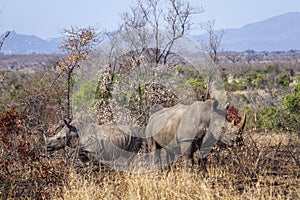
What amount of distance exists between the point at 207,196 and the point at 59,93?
8004 mm

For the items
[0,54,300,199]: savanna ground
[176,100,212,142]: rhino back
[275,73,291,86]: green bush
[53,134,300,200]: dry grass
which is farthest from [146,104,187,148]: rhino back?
[275,73,291,86]: green bush

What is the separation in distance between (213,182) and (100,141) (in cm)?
234

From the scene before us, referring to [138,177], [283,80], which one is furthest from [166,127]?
[283,80]

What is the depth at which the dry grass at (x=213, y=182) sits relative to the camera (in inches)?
203

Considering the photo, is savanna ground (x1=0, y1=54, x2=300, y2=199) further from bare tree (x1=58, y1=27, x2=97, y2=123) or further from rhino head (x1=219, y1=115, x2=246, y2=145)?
bare tree (x1=58, y1=27, x2=97, y2=123)

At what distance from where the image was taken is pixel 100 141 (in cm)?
786

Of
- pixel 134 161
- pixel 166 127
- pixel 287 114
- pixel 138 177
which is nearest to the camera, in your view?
pixel 138 177

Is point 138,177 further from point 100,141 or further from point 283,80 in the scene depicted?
point 283,80

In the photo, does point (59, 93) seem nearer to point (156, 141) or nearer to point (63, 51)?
point (63, 51)

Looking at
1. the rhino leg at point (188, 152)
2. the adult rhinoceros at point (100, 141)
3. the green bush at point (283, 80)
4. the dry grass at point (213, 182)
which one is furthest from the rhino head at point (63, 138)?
the green bush at point (283, 80)

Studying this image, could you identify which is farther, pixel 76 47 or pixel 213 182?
pixel 76 47

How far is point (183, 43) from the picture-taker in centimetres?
1330

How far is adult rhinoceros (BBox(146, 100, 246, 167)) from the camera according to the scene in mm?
7281

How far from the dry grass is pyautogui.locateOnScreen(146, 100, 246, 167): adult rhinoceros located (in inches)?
9.8
